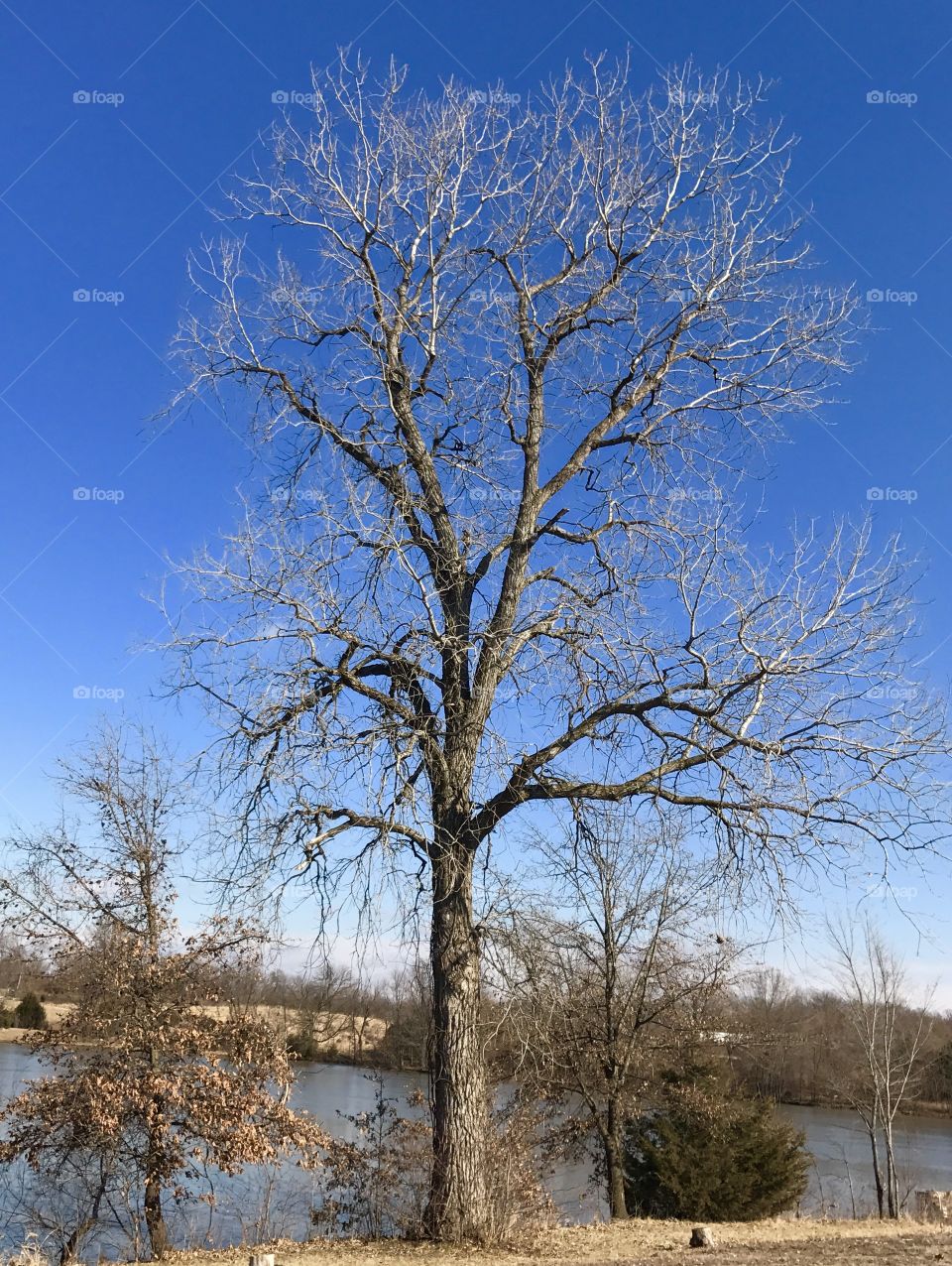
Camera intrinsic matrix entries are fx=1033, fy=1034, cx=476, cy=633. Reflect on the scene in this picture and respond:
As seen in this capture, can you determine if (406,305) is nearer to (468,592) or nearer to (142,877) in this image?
(468,592)

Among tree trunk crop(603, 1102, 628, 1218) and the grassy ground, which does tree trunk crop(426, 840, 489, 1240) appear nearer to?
the grassy ground

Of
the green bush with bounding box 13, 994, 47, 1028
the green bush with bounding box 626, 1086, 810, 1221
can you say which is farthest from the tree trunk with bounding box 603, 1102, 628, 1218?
the green bush with bounding box 13, 994, 47, 1028

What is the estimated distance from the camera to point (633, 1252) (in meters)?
10.0

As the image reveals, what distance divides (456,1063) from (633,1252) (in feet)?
8.73

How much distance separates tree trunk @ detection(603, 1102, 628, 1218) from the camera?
17.6m

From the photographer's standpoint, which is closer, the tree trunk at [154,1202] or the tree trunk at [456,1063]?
the tree trunk at [456,1063]

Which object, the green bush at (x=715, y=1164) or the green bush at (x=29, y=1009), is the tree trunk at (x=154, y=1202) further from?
the green bush at (x=29, y=1009)

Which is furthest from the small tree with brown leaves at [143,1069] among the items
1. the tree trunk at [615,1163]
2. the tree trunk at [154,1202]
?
the tree trunk at [615,1163]

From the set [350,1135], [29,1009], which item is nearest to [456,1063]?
[350,1135]

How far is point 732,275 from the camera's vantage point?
11.5 m

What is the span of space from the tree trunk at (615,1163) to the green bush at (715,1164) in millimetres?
474

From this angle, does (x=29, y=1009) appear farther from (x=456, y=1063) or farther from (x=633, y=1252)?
(x=633, y=1252)

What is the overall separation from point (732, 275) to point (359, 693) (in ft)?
20.5

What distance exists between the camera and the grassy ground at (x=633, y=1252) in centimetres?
864
